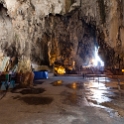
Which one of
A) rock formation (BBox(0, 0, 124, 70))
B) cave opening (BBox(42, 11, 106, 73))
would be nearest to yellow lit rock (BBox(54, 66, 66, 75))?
cave opening (BBox(42, 11, 106, 73))

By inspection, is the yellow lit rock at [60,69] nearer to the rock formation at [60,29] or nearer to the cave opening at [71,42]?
the cave opening at [71,42]

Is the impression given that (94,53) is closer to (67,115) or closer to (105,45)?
(105,45)

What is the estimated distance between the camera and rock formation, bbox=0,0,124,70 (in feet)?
42.8

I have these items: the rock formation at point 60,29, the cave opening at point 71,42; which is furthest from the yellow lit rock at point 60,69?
the rock formation at point 60,29

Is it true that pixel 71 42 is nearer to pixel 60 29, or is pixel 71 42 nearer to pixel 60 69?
pixel 60 29

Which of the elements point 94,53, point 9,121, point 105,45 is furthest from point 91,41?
point 9,121

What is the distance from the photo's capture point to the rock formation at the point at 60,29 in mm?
13031

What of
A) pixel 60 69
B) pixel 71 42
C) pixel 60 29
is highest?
pixel 60 29

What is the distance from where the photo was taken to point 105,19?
15719 millimetres

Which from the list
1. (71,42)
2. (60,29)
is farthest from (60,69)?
(60,29)

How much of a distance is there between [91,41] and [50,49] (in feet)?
20.0

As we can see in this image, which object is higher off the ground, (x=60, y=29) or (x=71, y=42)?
(x=60, y=29)

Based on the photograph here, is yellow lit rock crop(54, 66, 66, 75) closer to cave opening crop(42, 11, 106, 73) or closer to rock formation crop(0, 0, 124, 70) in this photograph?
cave opening crop(42, 11, 106, 73)

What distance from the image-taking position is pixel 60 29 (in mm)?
20062
